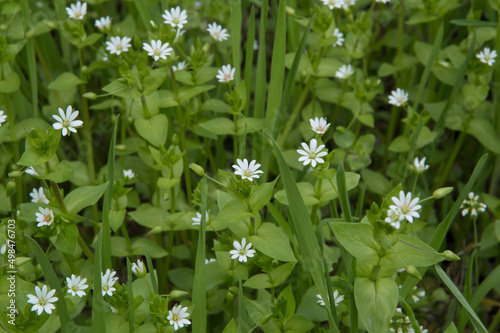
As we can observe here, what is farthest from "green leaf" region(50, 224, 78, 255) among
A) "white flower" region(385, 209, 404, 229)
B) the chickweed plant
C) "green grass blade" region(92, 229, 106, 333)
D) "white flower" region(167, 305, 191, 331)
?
"white flower" region(385, 209, 404, 229)

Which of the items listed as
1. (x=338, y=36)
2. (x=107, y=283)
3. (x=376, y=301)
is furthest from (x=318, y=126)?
(x=107, y=283)

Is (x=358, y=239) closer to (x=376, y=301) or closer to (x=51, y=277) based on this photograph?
(x=376, y=301)

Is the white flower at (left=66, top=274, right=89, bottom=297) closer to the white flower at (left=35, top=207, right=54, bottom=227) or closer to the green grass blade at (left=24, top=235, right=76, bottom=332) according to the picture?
the green grass blade at (left=24, top=235, right=76, bottom=332)

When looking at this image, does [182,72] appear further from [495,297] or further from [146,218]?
[495,297]

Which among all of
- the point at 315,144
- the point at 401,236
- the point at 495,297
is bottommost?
the point at 495,297

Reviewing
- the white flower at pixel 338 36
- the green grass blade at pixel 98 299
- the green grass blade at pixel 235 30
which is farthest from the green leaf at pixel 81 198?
the white flower at pixel 338 36

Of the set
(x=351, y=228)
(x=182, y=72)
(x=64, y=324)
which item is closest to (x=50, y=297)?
(x=64, y=324)
